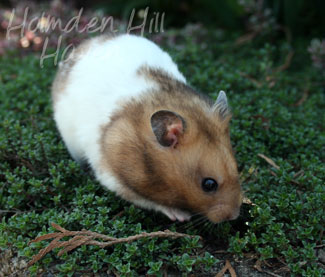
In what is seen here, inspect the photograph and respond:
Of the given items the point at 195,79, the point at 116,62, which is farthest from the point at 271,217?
the point at 195,79

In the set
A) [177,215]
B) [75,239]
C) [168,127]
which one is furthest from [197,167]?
[75,239]

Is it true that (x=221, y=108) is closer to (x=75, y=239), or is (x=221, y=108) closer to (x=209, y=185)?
(x=209, y=185)

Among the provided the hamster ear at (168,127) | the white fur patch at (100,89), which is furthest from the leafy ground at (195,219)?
the hamster ear at (168,127)

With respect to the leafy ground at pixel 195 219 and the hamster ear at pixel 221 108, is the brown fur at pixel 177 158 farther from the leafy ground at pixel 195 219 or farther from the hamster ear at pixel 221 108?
the leafy ground at pixel 195 219

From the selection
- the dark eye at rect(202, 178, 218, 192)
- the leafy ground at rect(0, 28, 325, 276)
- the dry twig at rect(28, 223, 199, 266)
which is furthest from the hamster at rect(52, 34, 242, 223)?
the dry twig at rect(28, 223, 199, 266)

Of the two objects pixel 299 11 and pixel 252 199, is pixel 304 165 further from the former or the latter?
pixel 299 11

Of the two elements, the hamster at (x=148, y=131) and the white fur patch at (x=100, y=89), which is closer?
the hamster at (x=148, y=131)
